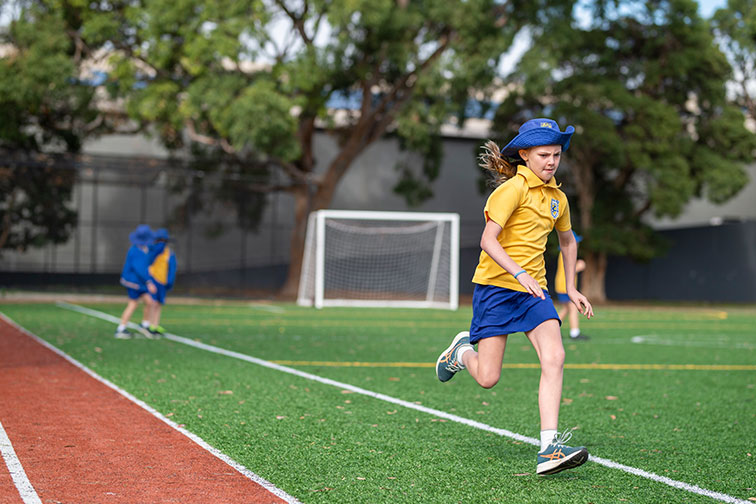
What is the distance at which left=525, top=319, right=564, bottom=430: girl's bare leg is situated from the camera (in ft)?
14.6

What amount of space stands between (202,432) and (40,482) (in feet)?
4.82

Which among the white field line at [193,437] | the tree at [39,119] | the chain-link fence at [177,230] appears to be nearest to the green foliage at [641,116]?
the chain-link fence at [177,230]

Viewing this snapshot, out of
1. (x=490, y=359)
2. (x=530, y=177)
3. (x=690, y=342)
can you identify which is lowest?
(x=690, y=342)

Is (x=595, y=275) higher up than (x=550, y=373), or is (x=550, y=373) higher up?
(x=550, y=373)

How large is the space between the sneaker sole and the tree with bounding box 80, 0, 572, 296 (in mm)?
19229

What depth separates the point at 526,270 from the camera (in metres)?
4.61

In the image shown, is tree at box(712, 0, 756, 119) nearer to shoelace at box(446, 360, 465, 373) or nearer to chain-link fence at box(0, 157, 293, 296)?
chain-link fence at box(0, 157, 293, 296)

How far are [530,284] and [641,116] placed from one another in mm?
27891

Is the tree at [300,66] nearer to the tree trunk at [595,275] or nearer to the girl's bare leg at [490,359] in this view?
the tree trunk at [595,275]

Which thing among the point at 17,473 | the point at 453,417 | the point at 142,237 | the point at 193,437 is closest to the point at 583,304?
the point at 453,417

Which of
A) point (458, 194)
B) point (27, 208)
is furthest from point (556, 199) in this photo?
point (458, 194)

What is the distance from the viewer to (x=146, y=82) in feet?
83.6

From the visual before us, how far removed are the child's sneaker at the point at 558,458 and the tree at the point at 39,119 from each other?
2161 centimetres

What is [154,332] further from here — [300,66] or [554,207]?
[300,66]
